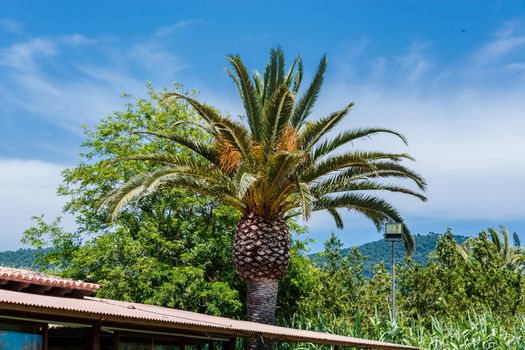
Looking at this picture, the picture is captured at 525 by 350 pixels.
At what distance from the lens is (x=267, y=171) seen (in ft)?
69.6

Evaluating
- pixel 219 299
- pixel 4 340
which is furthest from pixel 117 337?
pixel 219 299

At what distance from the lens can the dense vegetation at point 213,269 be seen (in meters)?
27.4

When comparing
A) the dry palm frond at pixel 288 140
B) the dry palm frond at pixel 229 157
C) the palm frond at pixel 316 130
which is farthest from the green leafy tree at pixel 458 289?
the dry palm frond at pixel 229 157

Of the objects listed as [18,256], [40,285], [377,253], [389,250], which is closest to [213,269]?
[40,285]

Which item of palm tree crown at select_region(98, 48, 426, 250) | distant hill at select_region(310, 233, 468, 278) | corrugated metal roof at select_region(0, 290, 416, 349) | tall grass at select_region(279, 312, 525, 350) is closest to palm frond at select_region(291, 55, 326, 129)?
palm tree crown at select_region(98, 48, 426, 250)

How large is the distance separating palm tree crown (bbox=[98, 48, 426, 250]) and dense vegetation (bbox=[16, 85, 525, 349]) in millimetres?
4492

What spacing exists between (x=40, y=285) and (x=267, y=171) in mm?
8140

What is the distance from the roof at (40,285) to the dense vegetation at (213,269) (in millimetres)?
10954

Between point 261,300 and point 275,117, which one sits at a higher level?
point 275,117

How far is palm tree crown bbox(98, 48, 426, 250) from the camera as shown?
21203 millimetres

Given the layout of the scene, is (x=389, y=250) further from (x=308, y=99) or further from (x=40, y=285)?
(x=40, y=285)

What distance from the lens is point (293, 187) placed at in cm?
2192

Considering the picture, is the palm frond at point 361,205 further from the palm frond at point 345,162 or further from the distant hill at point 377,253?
the distant hill at point 377,253

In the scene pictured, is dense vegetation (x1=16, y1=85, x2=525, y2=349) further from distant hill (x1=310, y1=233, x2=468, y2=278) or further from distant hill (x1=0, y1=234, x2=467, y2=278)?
distant hill (x1=310, y1=233, x2=468, y2=278)
